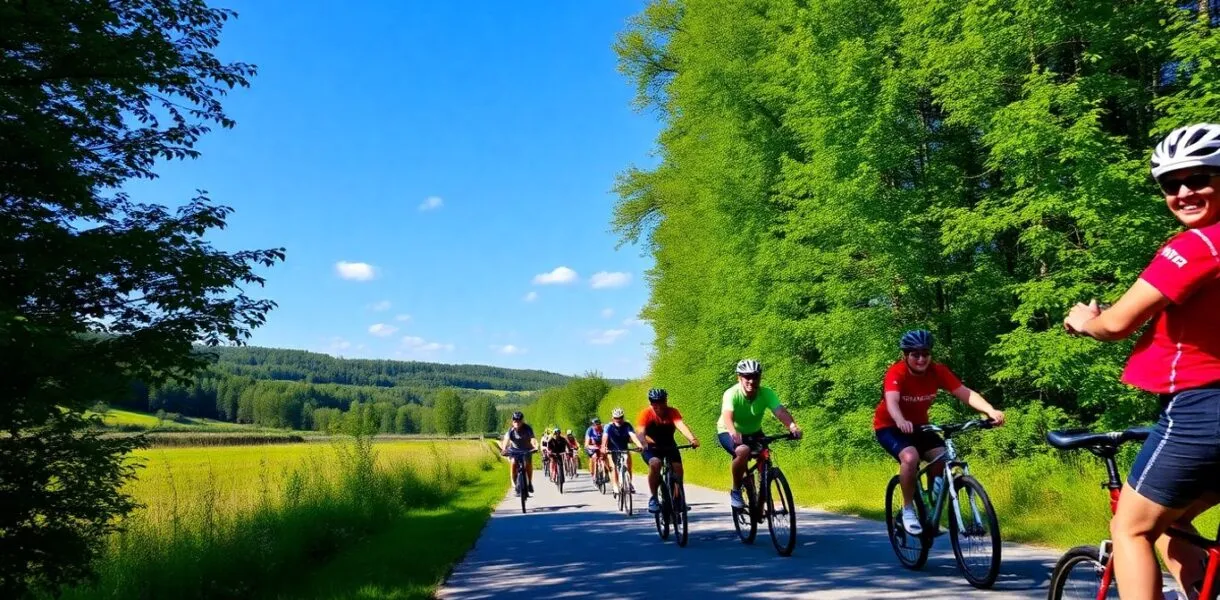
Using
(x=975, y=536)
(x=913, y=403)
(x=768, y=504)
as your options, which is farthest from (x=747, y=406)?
(x=975, y=536)

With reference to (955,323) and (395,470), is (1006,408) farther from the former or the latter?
(395,470)

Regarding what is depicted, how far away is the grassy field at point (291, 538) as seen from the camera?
27.5 feet

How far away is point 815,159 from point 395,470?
1238 centimetres

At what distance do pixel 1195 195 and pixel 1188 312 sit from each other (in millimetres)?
433

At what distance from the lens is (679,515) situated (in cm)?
975

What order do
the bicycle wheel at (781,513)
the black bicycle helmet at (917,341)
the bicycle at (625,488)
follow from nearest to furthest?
the black bicycle helmet at (917,341), the bicycle wheel at (781,513), the bicycle at (625,488)

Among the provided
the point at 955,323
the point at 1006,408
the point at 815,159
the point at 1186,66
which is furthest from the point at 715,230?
the point at 1186,66

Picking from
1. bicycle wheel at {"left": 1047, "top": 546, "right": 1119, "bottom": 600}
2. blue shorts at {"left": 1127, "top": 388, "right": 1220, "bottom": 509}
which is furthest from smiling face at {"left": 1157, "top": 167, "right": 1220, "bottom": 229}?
bicycle wheel at {"left": 1047, "top": 546, "right": 1119, "bottom": 600}

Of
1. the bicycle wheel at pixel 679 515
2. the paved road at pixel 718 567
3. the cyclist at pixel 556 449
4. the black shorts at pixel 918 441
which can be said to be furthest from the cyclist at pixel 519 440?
the black shorts at pixel 918 441

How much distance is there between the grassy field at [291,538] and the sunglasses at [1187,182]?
6.43 m

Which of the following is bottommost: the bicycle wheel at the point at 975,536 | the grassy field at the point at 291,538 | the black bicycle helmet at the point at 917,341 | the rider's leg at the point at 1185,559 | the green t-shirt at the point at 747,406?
the grassy field at the point at 291,538

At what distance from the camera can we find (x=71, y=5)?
761 cm

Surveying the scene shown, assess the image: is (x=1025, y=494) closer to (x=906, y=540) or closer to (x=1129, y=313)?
(x=906, y=540)

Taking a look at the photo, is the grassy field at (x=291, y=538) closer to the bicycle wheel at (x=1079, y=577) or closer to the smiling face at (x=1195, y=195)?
the bicycle wheel at (x=1079, y=577)
